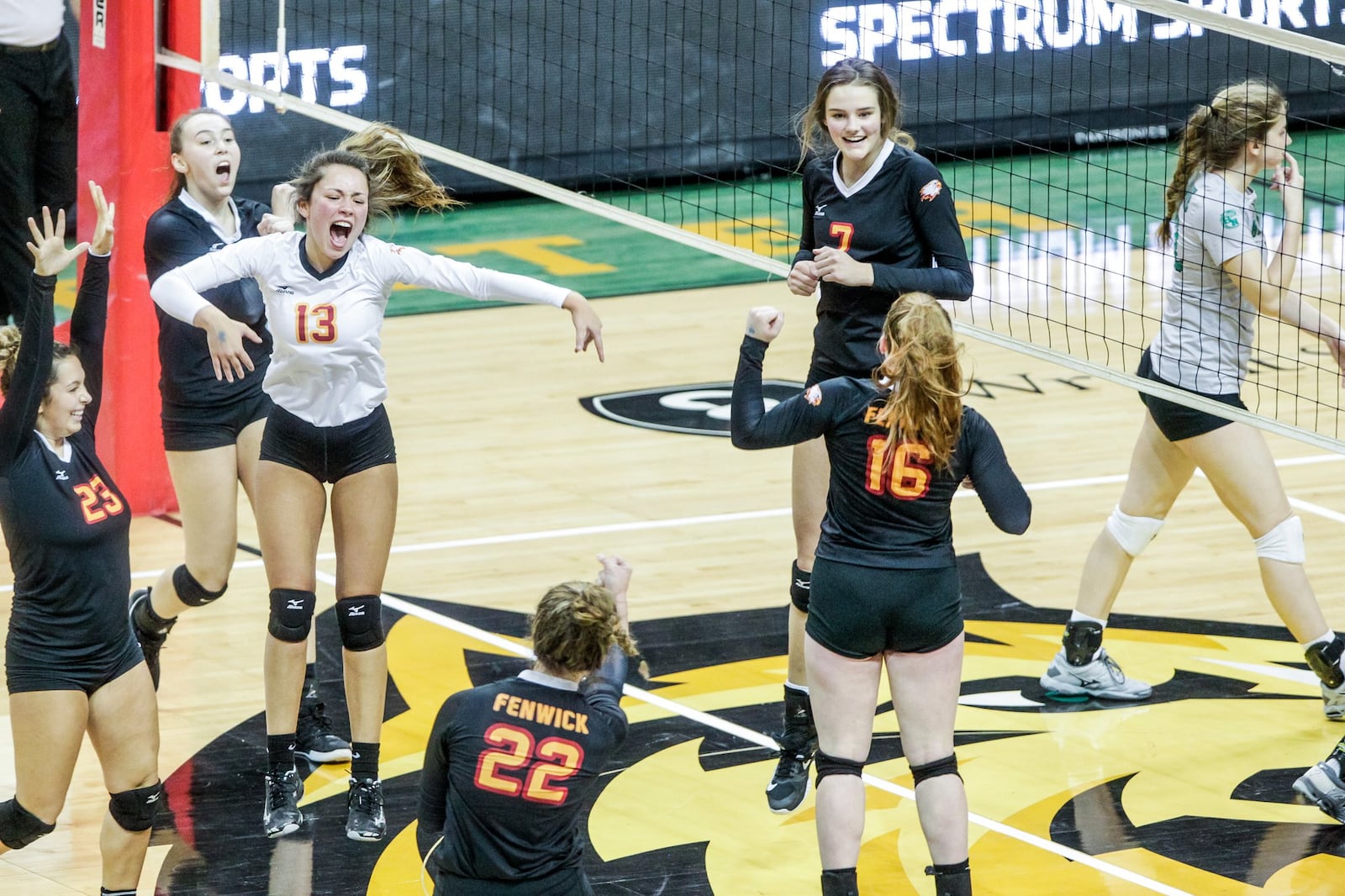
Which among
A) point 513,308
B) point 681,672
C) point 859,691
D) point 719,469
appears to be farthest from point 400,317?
point 859,691

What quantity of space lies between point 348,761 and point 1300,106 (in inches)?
567

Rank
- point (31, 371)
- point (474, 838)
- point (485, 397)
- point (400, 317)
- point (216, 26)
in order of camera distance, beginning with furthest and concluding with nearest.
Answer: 1. point (400, 317)
2. point (485, 397)
3. point (216, 26)
4. point (31, 371)
5. point (474, 838)

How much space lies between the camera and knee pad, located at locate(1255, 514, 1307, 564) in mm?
6551

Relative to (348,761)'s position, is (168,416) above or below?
above

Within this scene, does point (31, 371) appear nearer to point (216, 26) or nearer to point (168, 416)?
point (168, 416)

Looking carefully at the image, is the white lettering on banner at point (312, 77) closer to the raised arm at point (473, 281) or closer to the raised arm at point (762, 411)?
the raised arm at point (473, 281)

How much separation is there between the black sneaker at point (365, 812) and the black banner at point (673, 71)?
8.57 metres

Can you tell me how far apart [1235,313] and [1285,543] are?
83cm

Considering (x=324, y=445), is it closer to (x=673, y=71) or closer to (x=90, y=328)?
(x=90, y=328)

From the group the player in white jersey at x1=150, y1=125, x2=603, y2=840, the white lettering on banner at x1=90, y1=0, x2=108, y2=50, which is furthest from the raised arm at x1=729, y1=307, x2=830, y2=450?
the white lettering on banner at x1=90, y1=0, x2=108, y2=50

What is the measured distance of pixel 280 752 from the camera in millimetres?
5992

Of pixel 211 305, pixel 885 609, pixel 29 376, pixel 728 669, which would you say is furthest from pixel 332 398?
pixel 728 669

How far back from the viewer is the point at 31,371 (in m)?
4.94

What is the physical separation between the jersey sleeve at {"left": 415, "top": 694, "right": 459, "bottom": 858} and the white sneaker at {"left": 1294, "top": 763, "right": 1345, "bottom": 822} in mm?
3139
